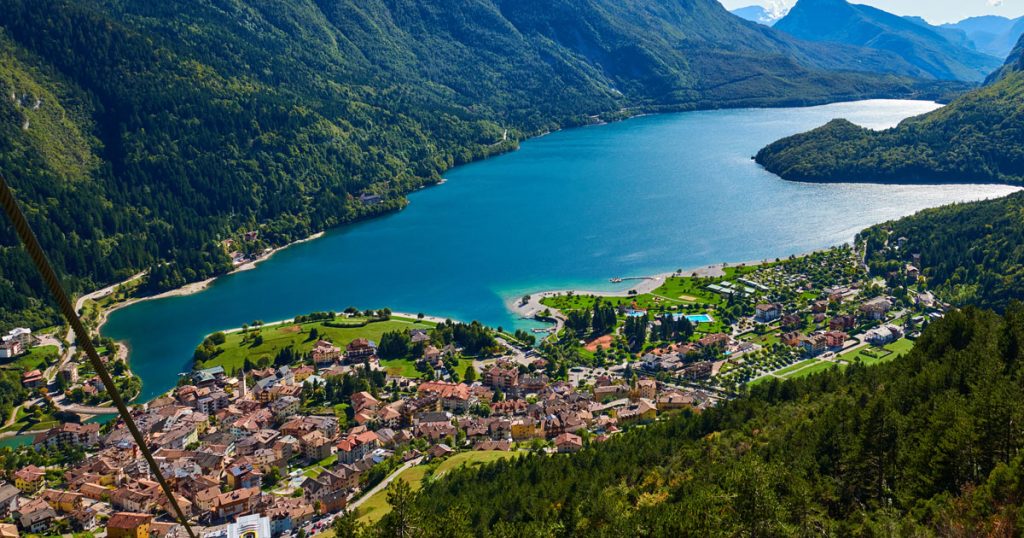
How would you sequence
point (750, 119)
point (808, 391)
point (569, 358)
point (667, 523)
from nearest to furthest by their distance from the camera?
1. point (667, 523)
2. point (808, 391)
3. point (569, 358)
4. point (750, 119)

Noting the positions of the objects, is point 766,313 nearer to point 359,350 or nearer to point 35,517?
point 359,350

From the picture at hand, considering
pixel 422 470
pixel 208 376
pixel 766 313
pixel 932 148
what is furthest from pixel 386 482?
pixel 932 148

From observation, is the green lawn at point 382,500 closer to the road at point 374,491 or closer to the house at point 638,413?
the road at point 374,491

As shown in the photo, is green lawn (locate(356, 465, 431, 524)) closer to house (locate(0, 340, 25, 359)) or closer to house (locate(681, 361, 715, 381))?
house (locate(681, 361, 715, 381))

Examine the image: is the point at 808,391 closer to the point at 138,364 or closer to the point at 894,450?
the point at 894,450

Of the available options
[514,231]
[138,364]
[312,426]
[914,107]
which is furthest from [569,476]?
[914,107]
